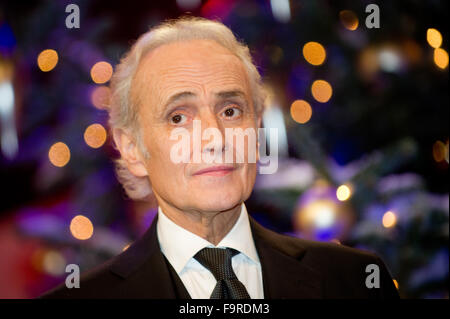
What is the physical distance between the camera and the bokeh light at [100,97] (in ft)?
7.14

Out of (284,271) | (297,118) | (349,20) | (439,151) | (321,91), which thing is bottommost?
(284,271)

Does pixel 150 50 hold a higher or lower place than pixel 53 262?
higher

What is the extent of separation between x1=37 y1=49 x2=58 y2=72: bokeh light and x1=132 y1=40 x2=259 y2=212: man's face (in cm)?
73

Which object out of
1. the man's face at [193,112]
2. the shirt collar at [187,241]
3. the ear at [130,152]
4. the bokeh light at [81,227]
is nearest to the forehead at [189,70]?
the man's face at [193,112]

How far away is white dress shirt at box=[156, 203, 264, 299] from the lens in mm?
1692

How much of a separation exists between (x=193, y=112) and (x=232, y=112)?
0.51 ft

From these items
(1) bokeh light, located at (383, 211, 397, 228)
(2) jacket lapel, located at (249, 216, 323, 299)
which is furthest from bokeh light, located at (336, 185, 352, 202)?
(2) jacket lapel, located at (249, 216, 323, 299)

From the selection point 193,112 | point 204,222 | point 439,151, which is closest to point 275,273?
point 204,222

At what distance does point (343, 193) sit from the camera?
7.19ft

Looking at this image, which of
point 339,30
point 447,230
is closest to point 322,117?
point 339,30

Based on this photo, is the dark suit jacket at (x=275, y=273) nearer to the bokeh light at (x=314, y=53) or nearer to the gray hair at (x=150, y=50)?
the gray hair at (x=150, y=50)

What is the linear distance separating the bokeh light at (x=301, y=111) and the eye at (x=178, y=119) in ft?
2.61

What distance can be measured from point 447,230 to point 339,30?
3.72 ft

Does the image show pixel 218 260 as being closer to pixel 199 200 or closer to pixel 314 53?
pixel 199 200
